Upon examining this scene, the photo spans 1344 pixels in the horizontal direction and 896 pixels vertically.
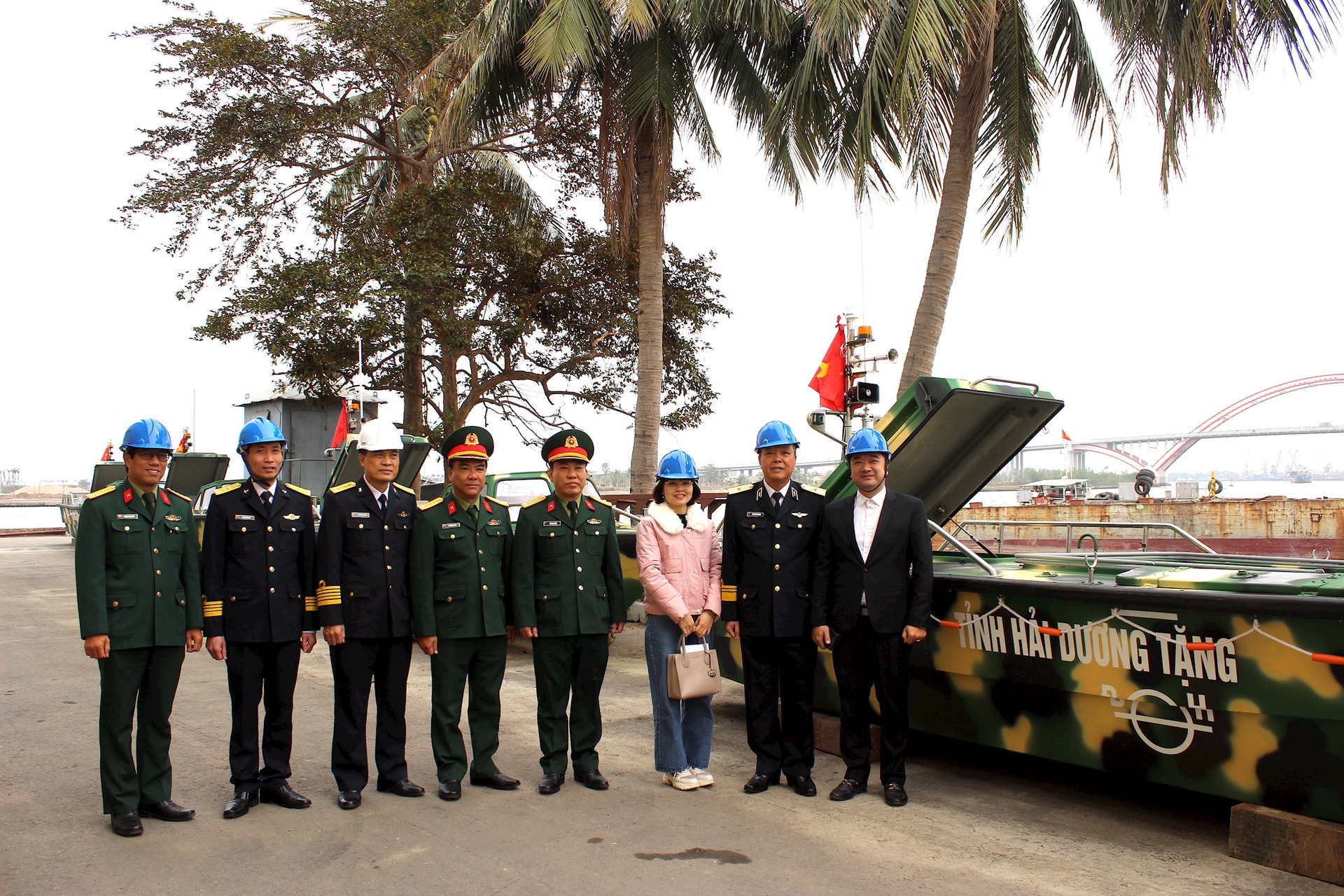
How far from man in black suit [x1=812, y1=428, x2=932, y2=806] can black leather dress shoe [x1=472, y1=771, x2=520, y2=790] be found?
1.60 meters

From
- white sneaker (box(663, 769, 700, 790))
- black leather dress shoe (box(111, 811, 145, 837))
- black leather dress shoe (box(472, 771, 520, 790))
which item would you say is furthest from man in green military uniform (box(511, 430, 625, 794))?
black leather dress shoe (box(111, 811, 145, 837))

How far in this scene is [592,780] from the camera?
515cm

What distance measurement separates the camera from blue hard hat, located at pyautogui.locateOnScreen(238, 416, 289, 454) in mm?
4848

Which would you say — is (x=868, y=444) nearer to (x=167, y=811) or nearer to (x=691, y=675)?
(x=691, y=675)

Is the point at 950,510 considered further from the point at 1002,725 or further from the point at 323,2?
the point at 323,2

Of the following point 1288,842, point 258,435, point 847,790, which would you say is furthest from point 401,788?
point 1288,842

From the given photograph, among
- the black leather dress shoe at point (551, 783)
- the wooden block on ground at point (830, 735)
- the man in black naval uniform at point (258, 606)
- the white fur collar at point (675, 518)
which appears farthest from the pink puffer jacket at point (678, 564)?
the man in black naval uniform at point (258, 606)

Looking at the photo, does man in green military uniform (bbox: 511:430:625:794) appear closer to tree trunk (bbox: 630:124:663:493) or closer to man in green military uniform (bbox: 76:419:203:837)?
man in green military uniform (bbox: 76:419:203:837)

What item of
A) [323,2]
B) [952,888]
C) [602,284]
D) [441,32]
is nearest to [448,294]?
[602,284]

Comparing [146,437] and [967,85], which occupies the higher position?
[967,85]

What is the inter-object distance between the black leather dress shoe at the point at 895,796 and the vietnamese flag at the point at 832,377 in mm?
5074

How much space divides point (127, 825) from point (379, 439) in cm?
201

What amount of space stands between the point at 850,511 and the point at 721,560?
2.38ft

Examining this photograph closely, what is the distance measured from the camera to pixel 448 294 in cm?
A: 1506
